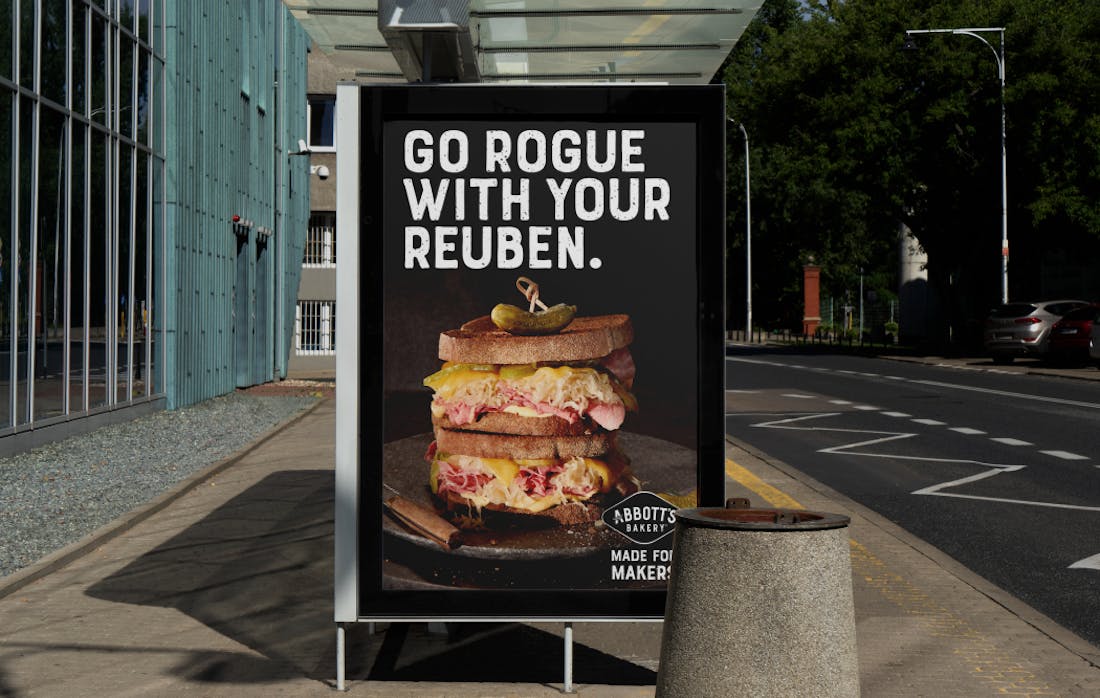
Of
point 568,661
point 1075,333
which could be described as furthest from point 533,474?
point 1075,333

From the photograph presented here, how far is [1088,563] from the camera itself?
8.60 metres

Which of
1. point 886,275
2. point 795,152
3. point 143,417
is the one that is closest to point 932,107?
point 795,152

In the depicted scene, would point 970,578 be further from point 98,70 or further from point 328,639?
point 98,70

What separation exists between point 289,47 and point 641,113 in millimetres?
27308

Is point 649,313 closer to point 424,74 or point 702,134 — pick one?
point 702,134

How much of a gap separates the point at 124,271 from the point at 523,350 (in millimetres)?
14387

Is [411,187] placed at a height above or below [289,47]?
below

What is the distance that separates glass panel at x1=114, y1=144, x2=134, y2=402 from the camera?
18203mm

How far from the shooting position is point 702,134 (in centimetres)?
535

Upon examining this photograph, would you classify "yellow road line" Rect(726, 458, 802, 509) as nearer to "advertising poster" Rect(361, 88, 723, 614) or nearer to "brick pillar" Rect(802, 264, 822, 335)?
"advertising poster" Rect(361, 88, 723, 614)

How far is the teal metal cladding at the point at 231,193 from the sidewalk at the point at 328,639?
12.9 meters

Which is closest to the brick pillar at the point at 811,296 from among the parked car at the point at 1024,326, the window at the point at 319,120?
the parked car at the point at 1024,326

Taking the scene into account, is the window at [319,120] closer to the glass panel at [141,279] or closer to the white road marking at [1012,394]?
the white road marking at [1012,394]

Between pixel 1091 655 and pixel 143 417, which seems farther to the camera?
pixel 143 417
